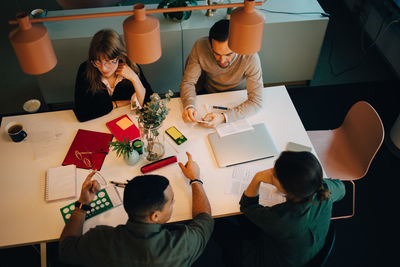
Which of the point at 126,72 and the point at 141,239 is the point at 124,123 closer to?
the point at 126,72

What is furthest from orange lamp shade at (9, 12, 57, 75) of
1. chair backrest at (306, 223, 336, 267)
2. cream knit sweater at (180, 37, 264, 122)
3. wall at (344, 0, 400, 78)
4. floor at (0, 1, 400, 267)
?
wall at (344, 0, 400, 78)

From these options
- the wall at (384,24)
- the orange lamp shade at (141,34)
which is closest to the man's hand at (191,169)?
the orange lamp shade at (141,34)

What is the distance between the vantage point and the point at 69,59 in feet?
9.94

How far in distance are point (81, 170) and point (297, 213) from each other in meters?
1.23

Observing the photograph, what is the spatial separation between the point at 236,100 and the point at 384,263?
61.2 inches

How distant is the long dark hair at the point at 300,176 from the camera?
1.56 metres

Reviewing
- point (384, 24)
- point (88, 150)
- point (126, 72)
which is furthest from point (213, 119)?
point (384, 24)

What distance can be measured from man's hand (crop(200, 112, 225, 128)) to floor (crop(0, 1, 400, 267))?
3.15 ft

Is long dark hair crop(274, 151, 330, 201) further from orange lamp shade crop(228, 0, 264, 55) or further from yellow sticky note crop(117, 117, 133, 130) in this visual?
yellow sticky note crop(117, 117, 133, 130)

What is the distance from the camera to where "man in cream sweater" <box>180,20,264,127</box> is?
223 cm

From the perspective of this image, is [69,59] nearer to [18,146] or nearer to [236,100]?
[18,146]

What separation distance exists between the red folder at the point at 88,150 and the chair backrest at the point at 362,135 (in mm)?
1618

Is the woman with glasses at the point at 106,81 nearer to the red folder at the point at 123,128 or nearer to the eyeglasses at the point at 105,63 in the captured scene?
the eyeglasses at the point at 105,63

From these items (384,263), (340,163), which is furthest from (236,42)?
(384,263)
